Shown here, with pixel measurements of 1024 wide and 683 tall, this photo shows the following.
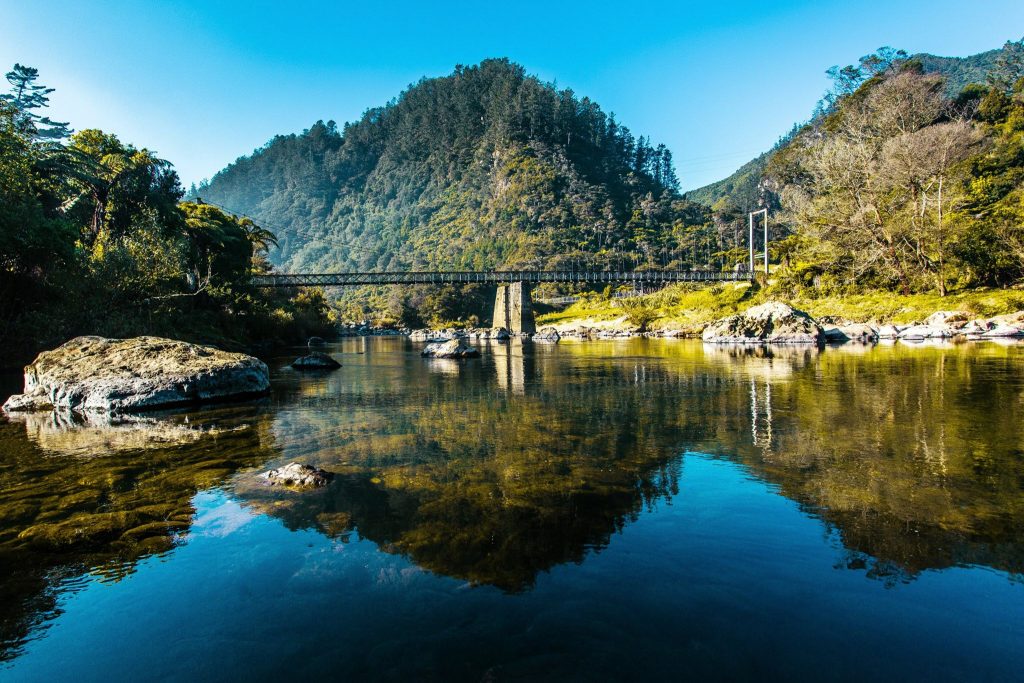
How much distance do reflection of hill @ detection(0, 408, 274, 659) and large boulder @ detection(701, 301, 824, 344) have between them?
134 feet

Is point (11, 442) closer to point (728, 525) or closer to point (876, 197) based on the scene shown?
point (728, 525)

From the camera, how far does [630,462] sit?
888 cm

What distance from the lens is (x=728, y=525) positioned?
243 inches

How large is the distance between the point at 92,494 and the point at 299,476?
283 centimetres

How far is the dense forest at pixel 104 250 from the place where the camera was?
24.5 metres

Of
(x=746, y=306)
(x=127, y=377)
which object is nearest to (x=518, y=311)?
(x=746, y=306)

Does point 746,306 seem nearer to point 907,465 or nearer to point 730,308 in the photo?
point 730,308

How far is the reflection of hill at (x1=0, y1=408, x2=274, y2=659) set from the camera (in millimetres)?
5234

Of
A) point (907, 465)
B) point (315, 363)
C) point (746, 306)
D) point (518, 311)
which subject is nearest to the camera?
point (907, 465)

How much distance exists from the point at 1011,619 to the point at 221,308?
5143 centimetres

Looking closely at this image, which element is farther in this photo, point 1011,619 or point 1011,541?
point 1011,541

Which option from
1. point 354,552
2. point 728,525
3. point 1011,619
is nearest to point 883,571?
point 1011,619

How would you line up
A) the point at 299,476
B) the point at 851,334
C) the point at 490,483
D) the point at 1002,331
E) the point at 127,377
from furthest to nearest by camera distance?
1. the point at 851,334
2. the point at 1002,331
3. the point at 127,377
4. the point at 299,476
5. the point at 490,483

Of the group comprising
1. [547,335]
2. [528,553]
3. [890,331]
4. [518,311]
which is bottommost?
[528,553]
